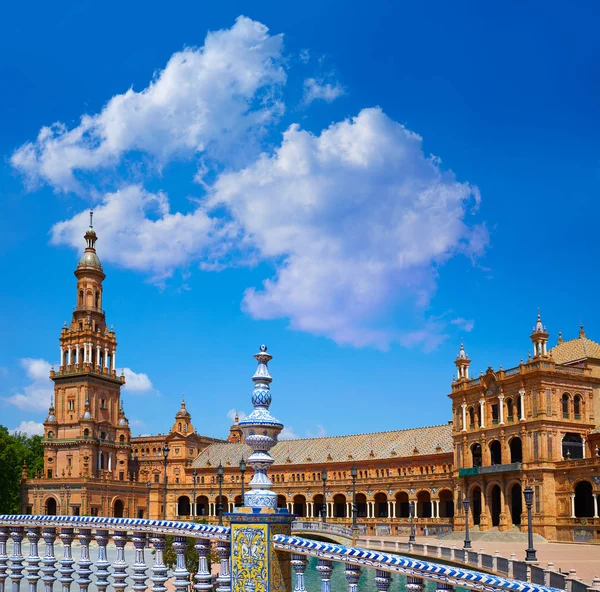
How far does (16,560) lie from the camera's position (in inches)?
378

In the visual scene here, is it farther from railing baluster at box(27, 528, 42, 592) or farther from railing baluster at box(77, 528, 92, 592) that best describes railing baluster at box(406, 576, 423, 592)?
railing baluster at box(27, 528, 42, 592)

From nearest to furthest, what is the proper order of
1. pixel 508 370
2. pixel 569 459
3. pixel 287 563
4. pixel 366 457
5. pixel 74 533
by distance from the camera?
pixel 287 563 → pixel 74 533 → pixel 569 459 → pixel 508 370 → pixel 366 457

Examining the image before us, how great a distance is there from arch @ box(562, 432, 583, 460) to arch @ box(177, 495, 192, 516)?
170 ft

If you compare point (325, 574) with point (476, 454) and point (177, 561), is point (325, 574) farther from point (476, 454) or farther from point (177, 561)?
point (476, 454)

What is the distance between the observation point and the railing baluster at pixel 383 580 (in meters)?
7.23

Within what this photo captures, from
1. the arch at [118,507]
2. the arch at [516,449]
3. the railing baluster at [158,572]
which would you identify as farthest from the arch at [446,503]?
the railing baluster at [158,572]

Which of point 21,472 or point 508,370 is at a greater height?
point 508,370

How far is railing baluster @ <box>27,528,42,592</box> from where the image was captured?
9258 millimetres

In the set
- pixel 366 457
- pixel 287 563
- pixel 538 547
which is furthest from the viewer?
pixel 366 457

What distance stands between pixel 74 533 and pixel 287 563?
290cm

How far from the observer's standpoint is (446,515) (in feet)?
248

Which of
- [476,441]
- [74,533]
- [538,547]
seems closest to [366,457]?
[476,441]

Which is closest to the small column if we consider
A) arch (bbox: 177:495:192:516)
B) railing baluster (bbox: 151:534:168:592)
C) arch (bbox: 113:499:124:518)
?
railing baluster (bbox: 151:534:168:592)

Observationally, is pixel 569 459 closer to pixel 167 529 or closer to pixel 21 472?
pixel 167 529
